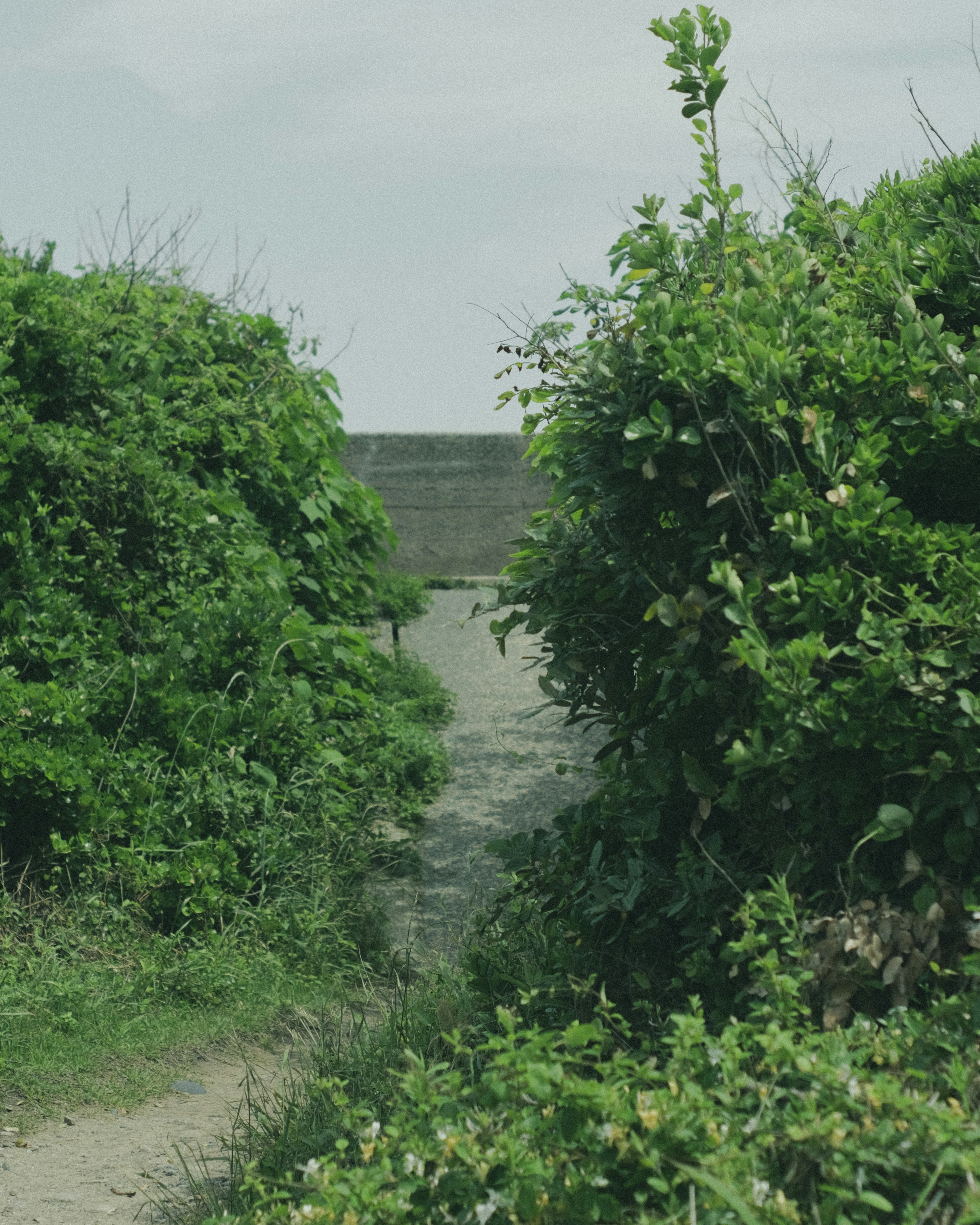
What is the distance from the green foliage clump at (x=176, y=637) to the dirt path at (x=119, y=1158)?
44.7 inches

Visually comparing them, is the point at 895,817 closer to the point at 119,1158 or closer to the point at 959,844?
the point at 959,844

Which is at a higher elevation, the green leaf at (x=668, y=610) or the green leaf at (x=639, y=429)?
the green leaf at (x=639, y=429)

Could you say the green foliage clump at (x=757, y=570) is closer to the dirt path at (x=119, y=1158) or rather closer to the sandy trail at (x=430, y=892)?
the sandy trail at (x=430, y=892)

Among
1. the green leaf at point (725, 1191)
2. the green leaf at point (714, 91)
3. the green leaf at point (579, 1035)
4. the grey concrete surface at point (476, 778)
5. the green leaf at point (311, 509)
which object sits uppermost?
the green leaf at point (714, 91)

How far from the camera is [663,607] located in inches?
112

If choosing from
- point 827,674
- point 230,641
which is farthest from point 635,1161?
point 230,641

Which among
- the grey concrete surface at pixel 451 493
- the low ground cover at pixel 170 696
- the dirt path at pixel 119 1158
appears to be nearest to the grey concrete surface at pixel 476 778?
the low ground cover at pixel 170 696

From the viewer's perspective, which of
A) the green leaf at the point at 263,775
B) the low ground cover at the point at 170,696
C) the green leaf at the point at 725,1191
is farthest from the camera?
the green leaf at the point at 263,775

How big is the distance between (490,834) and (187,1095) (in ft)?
8.54

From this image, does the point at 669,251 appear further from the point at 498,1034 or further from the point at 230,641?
the point at 230,641

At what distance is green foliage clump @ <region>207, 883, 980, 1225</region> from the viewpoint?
195 centimetres

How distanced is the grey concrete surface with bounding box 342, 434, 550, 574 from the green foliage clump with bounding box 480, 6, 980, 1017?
283 inches

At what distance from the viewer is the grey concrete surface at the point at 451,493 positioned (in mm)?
10859

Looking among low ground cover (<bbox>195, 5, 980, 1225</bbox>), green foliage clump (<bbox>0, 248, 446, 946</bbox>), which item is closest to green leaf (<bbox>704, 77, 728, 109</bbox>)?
low ground cover (<bbox>195, 5, 980, 1225</bbox>)
